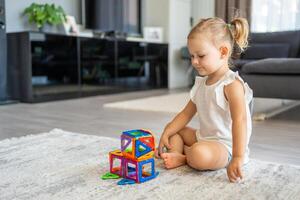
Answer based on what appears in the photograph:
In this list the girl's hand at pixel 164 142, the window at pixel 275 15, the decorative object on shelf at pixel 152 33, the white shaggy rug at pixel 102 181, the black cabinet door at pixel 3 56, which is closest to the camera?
the white shaggy rug at pixel 102 181

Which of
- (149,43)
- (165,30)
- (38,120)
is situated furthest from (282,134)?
(165,30)

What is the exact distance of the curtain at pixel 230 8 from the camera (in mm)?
4793

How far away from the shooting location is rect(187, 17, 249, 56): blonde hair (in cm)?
101

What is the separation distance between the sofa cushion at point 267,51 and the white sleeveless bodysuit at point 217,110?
248 cm

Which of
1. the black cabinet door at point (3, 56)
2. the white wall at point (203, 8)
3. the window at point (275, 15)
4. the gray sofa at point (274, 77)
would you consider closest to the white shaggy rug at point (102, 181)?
the gray sofa at point (274, 77)

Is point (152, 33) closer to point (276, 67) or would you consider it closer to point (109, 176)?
point (276, 67)

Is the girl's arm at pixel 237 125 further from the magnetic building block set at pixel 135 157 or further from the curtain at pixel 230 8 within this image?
the curtain at pixel 230 8

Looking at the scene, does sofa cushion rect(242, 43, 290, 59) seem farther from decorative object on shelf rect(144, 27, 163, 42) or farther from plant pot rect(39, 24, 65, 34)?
plant pot rect(39, 24, 65, 34)

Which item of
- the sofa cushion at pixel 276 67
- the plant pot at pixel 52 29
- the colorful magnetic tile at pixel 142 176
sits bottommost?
the colorful magnetic tile at pixel 142 176

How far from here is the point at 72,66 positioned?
3.36 m

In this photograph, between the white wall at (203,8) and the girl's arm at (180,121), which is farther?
the white wall at (203,8)

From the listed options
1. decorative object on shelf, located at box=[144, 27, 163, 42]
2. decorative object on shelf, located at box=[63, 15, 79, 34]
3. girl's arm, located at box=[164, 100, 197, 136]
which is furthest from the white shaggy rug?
decorative object on shelf, located at box=[144, 27, 163, 42]

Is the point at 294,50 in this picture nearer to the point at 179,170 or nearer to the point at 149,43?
the point at 149,43

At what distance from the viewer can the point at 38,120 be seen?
2.07 meters
